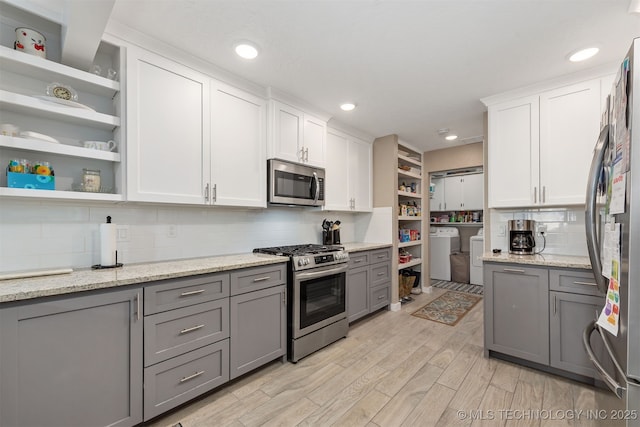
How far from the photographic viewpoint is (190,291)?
5.72 ft

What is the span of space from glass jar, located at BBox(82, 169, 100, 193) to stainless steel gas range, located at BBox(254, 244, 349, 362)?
1360 millimetres

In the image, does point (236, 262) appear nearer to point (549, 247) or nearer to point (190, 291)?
point (190, 291)

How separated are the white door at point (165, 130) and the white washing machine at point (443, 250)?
4.75m

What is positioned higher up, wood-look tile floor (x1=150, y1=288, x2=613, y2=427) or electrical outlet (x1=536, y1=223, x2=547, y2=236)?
electrical outlet (x1=536, y1=223, x2=547, y2=236)

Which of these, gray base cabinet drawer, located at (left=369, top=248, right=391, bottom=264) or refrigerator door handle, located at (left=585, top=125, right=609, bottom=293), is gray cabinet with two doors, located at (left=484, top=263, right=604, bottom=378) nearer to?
refrigerator door handle, located at (left=585, top=125, right=609, bottom=293)

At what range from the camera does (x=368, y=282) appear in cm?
337

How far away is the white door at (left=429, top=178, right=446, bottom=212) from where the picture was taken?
5914 mm

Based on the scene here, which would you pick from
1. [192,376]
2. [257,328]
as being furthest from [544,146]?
[192,376]

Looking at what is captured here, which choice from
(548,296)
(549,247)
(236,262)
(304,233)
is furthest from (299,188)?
(549,247)

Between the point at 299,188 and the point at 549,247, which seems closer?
the point at 549,247

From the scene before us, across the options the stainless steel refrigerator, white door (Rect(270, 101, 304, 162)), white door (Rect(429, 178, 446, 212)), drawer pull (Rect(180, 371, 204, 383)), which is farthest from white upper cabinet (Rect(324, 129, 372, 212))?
white door (Rect(429, 178, 446, 212))

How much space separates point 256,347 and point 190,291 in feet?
2.44

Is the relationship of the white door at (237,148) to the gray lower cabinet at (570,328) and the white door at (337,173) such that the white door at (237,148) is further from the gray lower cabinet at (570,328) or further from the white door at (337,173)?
the gray lower cabinet at (570,328)

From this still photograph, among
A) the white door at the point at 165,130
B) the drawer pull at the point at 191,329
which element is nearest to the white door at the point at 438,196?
the white door at the point at 165,130
